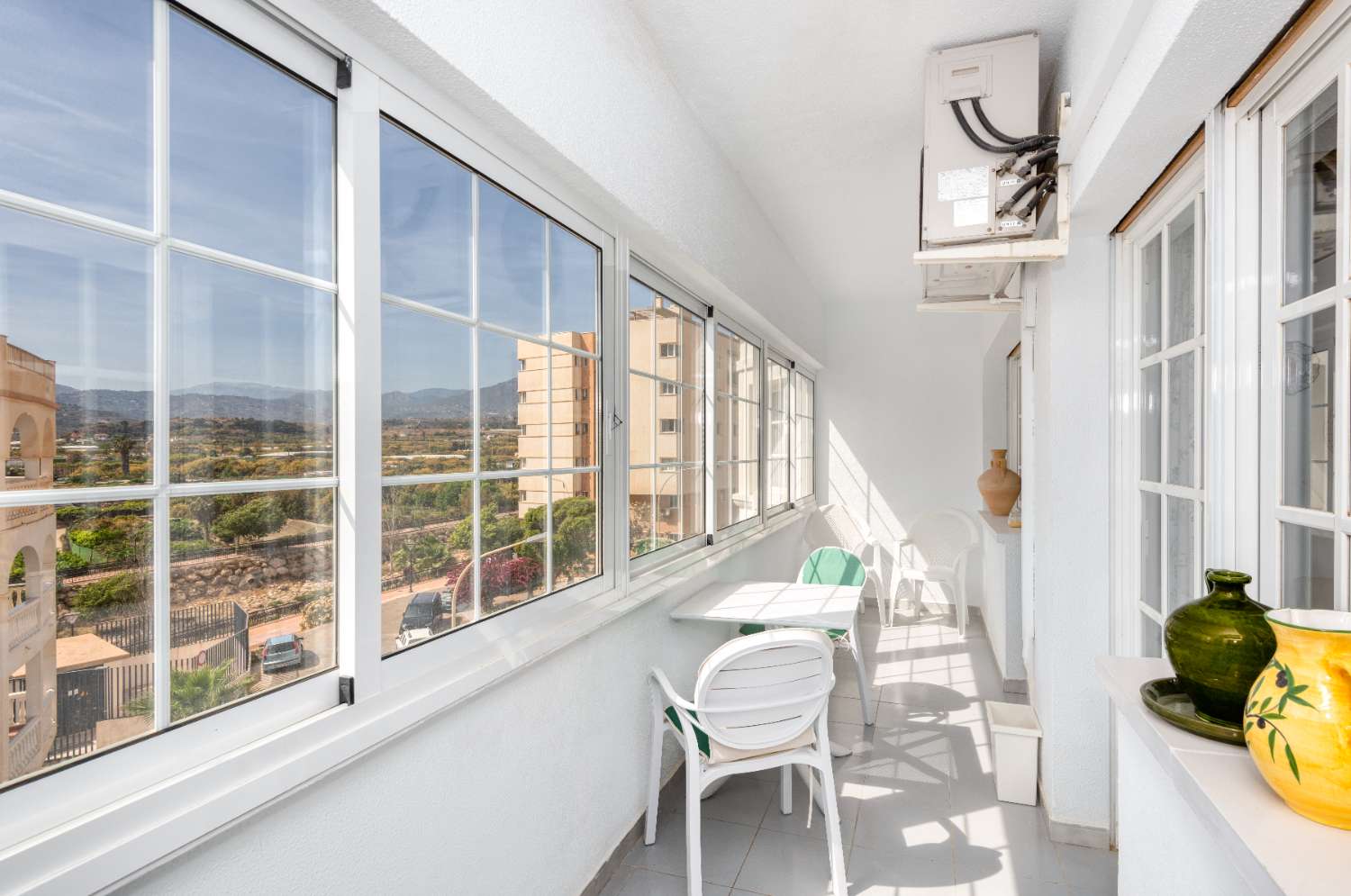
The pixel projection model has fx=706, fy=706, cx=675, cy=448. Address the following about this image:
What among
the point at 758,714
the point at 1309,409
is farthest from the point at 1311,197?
the point at 758,714

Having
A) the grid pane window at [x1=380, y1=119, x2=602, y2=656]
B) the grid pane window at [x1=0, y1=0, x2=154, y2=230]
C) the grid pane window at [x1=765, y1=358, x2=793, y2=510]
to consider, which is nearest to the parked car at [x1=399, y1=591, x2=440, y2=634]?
the grid pane window at [x1=380, y1=119, x2=602, y2=656]

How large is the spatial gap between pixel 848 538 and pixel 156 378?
6.31 metres

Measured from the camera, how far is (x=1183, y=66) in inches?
54.5

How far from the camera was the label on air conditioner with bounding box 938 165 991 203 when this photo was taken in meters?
2.40

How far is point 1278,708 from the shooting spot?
2.78 ft

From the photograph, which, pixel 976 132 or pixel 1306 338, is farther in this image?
pixel 976 132

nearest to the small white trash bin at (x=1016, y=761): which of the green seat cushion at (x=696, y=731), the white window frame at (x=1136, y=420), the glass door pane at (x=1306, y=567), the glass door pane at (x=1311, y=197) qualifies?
the white window frame at (x=1136, y=420)

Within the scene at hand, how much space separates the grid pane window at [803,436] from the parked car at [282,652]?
5029mm

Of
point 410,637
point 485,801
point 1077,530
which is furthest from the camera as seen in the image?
point 1077,530

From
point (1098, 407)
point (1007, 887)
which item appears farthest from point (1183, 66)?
point (1007, 887)

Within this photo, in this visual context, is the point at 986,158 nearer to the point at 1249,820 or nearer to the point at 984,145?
the point at 984,145

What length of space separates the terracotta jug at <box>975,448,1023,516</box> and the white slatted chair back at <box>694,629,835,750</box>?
316 cm

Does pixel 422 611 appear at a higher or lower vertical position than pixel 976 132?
lower

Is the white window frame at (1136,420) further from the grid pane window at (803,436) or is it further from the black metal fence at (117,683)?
the grid pane window at (803,436)
